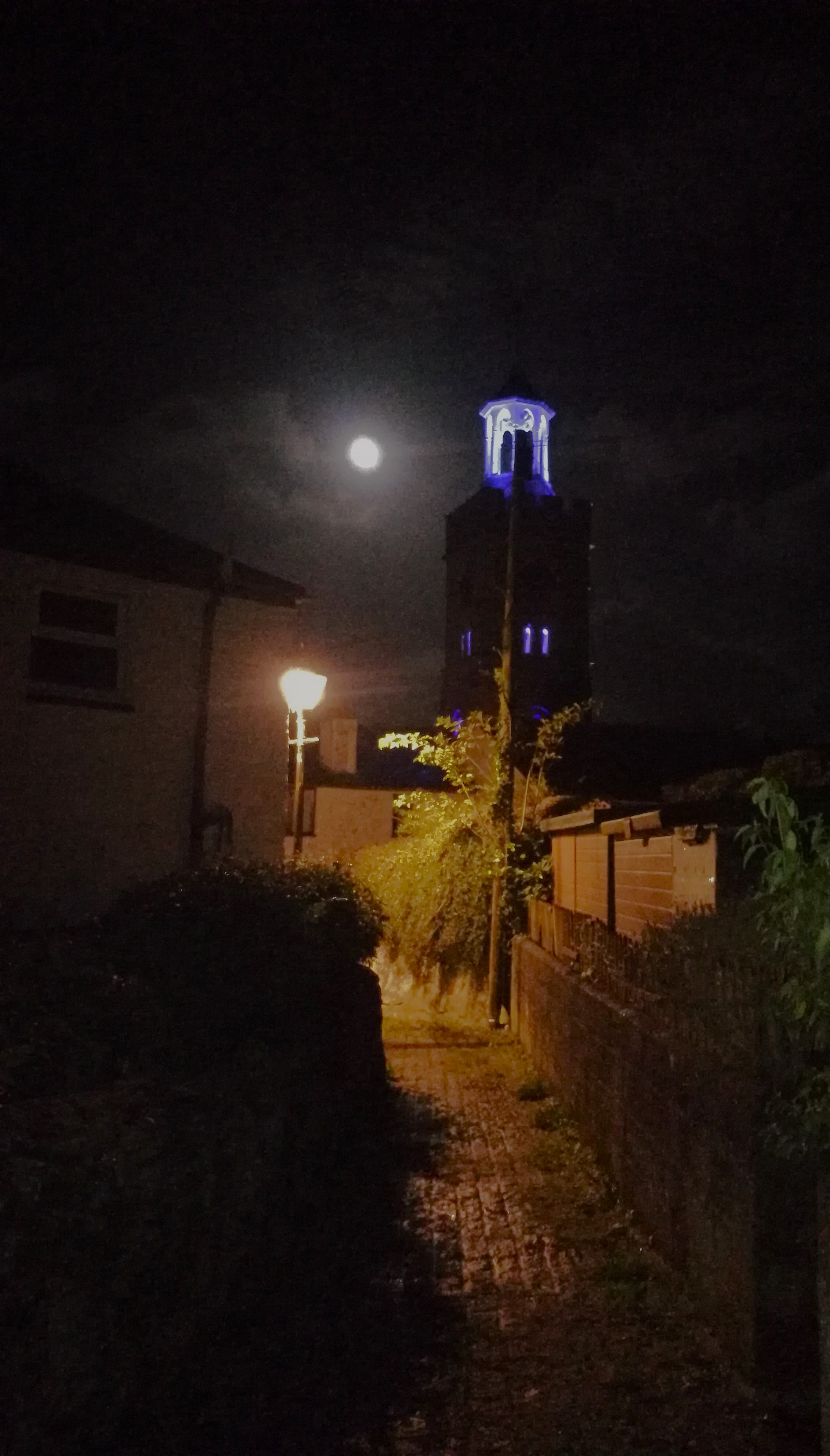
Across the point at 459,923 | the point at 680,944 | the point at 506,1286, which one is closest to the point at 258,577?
the point at 459,923

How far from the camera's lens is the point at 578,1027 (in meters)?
8.55

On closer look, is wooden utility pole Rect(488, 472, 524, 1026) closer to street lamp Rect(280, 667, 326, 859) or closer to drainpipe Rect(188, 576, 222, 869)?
street lamp Rect(280, 667, 326, 859)

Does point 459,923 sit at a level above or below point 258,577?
below

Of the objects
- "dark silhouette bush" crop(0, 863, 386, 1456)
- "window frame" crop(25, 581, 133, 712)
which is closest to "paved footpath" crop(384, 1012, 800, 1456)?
"dark silhouette bush" crop(0, 863, 386, 1456)

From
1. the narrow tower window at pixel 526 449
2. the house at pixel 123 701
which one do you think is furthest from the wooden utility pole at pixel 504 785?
the narrow tower window at pixel 526 449

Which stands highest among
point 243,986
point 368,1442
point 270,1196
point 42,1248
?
point 243,986

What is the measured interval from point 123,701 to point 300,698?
6.09 ft

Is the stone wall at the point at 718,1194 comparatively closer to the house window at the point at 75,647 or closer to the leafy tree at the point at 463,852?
the house window at the point at 75,647

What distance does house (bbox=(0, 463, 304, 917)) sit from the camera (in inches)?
434

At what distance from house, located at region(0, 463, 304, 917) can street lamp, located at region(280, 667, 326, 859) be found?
23.1 inches

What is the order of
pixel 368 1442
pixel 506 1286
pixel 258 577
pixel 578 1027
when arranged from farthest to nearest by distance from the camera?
1. pixel 258 577
2. pixel 578 1027
3. pixel 506 1286
4. pixel 368 1442

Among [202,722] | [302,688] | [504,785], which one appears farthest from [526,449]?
[202,722]

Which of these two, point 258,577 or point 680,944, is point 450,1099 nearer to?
point 680,944

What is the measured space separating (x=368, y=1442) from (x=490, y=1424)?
44 cm
